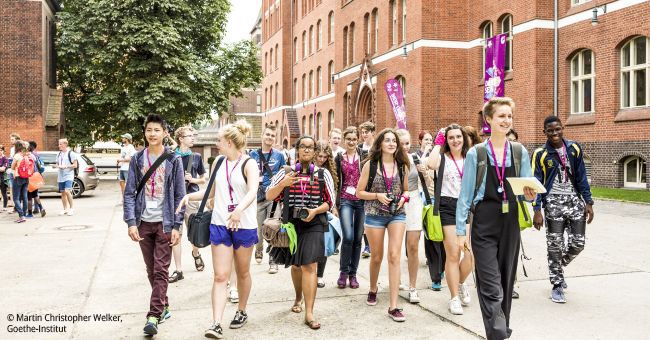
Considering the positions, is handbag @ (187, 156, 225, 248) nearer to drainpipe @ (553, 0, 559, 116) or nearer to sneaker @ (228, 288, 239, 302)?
sneaker @ (228, 288, 239, 302)

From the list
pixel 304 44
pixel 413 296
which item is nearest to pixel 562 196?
pixel 413 296

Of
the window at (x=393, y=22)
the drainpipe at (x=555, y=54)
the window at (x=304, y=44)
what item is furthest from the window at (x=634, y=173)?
the window at (x=304, y=44)

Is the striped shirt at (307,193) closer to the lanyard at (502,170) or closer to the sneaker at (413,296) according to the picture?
the sneaker at (413,296)

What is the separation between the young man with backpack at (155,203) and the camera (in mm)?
5051

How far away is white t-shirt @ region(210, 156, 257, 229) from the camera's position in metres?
4.85

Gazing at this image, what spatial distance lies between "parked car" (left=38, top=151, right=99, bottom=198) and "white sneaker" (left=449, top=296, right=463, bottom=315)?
17.3 m

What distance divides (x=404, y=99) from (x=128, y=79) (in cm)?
1384

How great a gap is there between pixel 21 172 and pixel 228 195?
10.7 meters

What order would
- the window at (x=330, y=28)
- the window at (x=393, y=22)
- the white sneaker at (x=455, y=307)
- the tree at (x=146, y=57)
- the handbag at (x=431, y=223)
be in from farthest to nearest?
the window at (x=330, y=28) < the window at (x=393, y=22) < the tree at (x=146, y=57) < the handbag at (x=431, y=223) < the white sneaker at (x=455, y=307)

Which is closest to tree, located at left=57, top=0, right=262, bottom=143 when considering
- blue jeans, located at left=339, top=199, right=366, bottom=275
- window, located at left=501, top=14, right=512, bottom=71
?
window, located at left=501, top=14, right=512, bottom=71

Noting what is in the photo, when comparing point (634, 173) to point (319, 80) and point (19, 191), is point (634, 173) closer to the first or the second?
point (19, 191)

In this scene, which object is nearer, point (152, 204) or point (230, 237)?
point (230, 237)

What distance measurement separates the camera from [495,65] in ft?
74.7

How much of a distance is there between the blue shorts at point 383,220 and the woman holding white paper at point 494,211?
136 centimetres
